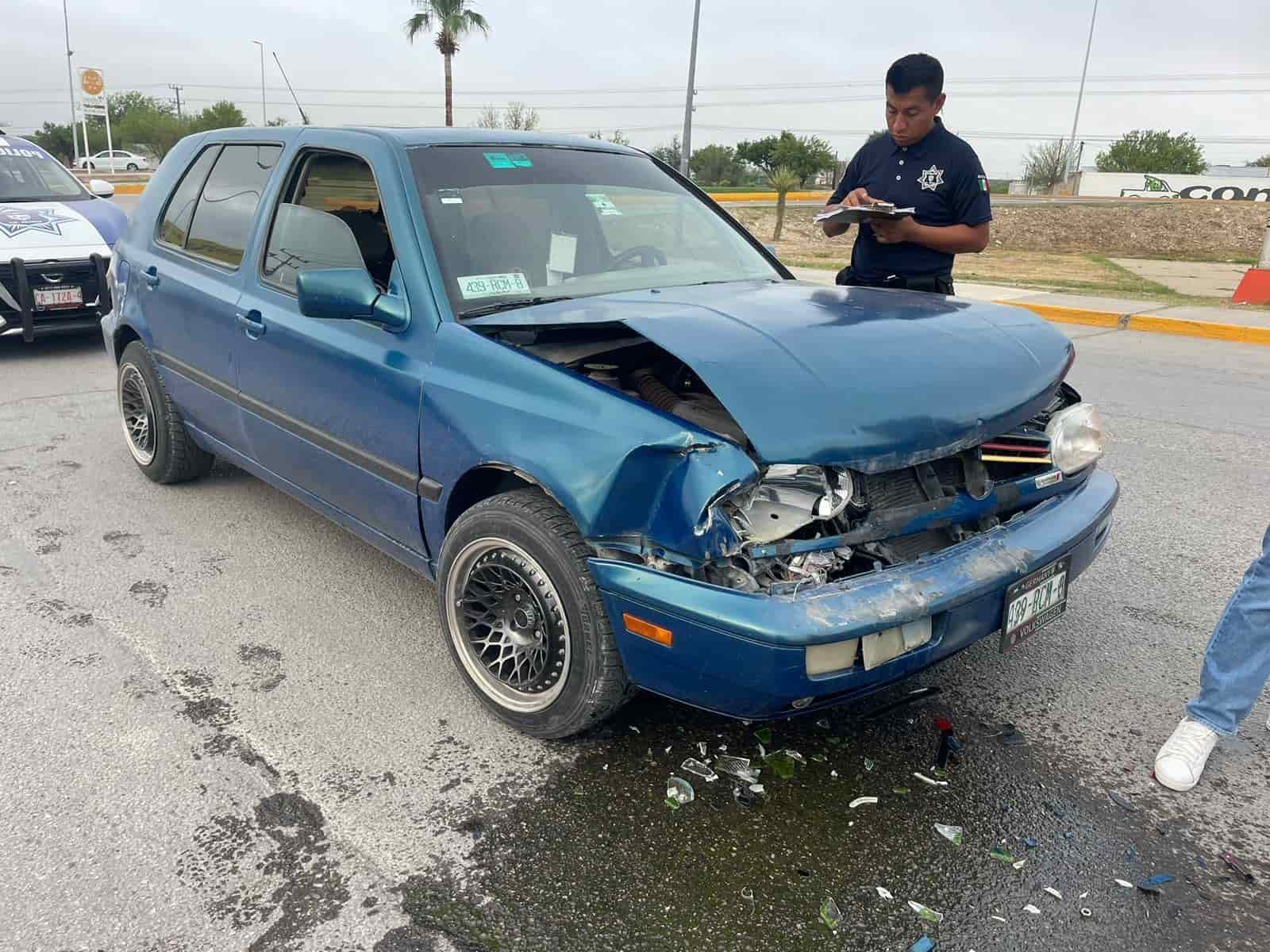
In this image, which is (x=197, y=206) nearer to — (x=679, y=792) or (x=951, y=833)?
(x=679, y=792)

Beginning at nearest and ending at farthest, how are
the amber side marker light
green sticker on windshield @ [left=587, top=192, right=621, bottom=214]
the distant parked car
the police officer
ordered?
the amber side marker light, green sticker on windshield @ [left=587, top=192, right=621, bottom=214], the police officer, the distant parked car

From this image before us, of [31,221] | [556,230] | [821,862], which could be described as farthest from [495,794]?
[31,221]

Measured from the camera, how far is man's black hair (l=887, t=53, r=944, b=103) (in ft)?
13.3

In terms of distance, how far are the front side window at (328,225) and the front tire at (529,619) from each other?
3.37ft

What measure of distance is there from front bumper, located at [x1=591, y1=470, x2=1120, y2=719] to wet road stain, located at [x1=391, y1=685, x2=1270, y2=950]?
13.4 inches

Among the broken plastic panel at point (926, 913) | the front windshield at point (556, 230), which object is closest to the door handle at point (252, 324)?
the front windshield at point (556, 230)

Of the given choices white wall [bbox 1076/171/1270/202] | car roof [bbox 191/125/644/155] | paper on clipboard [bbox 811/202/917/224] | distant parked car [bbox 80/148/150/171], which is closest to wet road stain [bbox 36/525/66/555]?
car roof [bbox 191/125/644/155]

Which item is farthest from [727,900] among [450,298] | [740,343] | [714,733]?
[450,298]

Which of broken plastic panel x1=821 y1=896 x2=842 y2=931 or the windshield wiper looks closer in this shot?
broken plastic panel x1=821 y1=896 x2=842 y2=931

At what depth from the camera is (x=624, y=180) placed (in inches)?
149

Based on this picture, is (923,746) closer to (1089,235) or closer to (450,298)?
(450,298)

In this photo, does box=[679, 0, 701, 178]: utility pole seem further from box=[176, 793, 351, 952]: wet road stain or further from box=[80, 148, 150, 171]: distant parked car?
box=[80, 148, 150, 171]: distant parked car

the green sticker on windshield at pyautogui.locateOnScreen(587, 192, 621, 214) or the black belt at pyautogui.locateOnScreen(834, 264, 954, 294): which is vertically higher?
the green sticker on windshield at pyautogui.locateOnScreen(587, 192, 621, 214)

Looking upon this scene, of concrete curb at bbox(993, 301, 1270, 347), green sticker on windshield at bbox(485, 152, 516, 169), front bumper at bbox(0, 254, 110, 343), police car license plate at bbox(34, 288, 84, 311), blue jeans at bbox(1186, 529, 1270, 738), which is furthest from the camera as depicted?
concrete curb at bbox(993, 301, 1270, 347)
